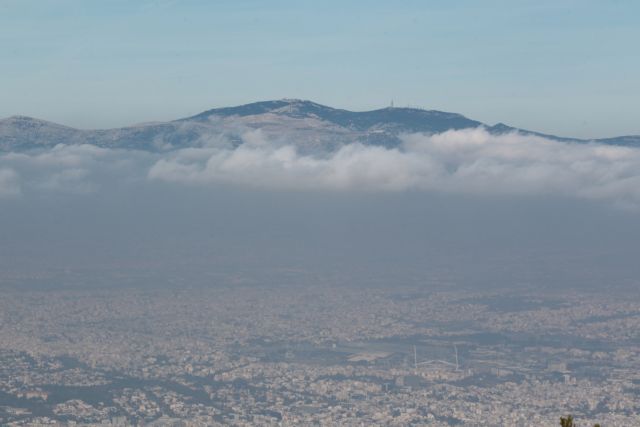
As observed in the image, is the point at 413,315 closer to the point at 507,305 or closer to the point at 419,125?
the point at 507,305

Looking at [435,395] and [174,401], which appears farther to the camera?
[435,395]

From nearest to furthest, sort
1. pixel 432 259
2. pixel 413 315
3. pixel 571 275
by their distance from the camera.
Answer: pixel 413 315
pixel 571 275
pixel 432 259

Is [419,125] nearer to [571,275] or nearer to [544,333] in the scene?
[571,275]

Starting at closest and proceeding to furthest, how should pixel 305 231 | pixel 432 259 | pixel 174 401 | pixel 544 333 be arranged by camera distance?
pixel 174 401, pixel 544 333, pixel 432 259, pixel 305 231

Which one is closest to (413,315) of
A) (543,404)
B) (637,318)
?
(637,318)

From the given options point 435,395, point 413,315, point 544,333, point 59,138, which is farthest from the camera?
point 59,138

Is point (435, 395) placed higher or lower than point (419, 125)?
lower

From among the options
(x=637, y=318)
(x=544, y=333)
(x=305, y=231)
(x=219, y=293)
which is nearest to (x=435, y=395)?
(x=544, y=333)

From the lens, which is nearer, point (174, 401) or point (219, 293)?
point (174, 401)

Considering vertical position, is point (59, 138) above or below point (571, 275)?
above
